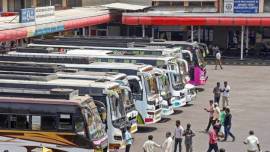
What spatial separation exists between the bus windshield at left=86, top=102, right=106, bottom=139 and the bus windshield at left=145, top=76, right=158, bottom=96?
22.3ft

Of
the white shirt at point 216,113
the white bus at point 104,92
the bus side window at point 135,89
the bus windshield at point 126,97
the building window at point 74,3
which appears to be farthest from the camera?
the building window at point 74,3

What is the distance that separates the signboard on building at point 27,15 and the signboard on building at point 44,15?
891 mm

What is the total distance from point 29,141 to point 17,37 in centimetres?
1779

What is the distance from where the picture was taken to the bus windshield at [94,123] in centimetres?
1956

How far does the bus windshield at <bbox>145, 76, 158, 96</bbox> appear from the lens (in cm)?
2703

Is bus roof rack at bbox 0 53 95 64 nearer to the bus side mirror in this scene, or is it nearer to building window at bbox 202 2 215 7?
the bus side mirror

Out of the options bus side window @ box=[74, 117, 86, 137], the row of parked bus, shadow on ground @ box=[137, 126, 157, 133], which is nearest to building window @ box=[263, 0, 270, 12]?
the row of parked bus

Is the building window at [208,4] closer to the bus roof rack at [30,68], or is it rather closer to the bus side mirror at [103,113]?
the bus roof rack at [30,68]

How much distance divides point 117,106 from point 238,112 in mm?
10924

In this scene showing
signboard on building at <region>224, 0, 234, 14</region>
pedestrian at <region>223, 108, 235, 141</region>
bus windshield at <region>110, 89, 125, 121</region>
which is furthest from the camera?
signboard on building at <region>224, 0, 234, 14</region>

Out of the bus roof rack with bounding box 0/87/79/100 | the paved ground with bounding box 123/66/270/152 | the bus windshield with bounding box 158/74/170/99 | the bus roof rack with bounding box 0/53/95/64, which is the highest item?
the bus roof rack with bounding box 0/53/95/64

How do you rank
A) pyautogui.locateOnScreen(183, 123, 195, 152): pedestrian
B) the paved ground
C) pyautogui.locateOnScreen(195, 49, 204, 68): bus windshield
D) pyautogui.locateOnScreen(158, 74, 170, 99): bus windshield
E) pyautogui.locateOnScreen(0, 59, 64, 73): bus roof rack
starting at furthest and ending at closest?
pyautogui.locateOnScreen(195, 49, 204, 68): bus windshield → pyautogui.locateOnScreen(158, 74, 170, 99): bus windshield → the paved ground → pyautogui.locateOnScreen(0, 59, 64, 73): bus roof rack → pyautogui.locateOnScreen(183, 123, 195, 152): pedestrian

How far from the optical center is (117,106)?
22656mm

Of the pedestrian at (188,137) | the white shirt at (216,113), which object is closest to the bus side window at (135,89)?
the white shirt at (216,113)
